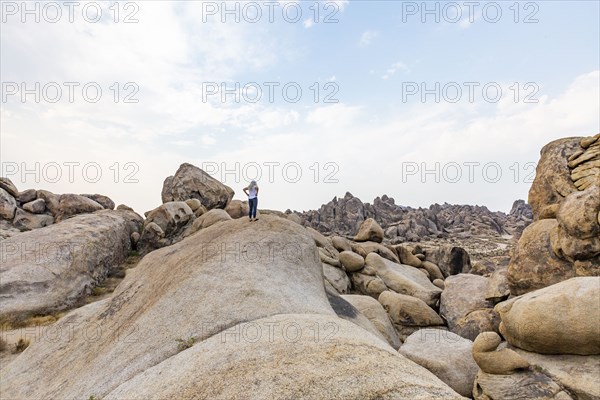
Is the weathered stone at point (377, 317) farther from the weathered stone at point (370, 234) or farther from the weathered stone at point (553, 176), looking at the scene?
the weathered stone at point (370, 234)

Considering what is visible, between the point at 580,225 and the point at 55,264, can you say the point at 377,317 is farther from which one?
the point at 55,264

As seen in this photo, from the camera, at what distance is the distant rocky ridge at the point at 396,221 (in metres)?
117

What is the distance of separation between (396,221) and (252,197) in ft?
391

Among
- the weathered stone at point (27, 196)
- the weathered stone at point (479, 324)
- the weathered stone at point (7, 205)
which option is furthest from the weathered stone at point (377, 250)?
the weathered stone at point (27, 196)

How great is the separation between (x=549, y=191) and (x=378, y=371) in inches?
728

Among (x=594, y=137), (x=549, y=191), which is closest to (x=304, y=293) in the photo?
(x=549, y=191)

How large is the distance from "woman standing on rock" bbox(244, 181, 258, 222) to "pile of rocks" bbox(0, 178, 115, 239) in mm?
34579

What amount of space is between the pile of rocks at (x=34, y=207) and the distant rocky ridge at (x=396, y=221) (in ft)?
254

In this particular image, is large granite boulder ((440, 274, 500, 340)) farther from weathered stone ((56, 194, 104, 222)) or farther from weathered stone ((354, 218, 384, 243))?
weathered stone ((56, 194, 104, 222))

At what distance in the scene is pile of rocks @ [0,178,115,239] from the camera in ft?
144

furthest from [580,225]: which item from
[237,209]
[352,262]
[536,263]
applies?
[237,209]

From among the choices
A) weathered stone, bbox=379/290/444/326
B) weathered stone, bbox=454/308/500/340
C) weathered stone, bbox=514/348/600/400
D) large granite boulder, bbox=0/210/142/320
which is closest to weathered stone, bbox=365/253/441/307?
weathered stone, bbox=379/290/444/326

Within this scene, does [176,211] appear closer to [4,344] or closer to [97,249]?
[97,249]

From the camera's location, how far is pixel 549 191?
67.2 feet
